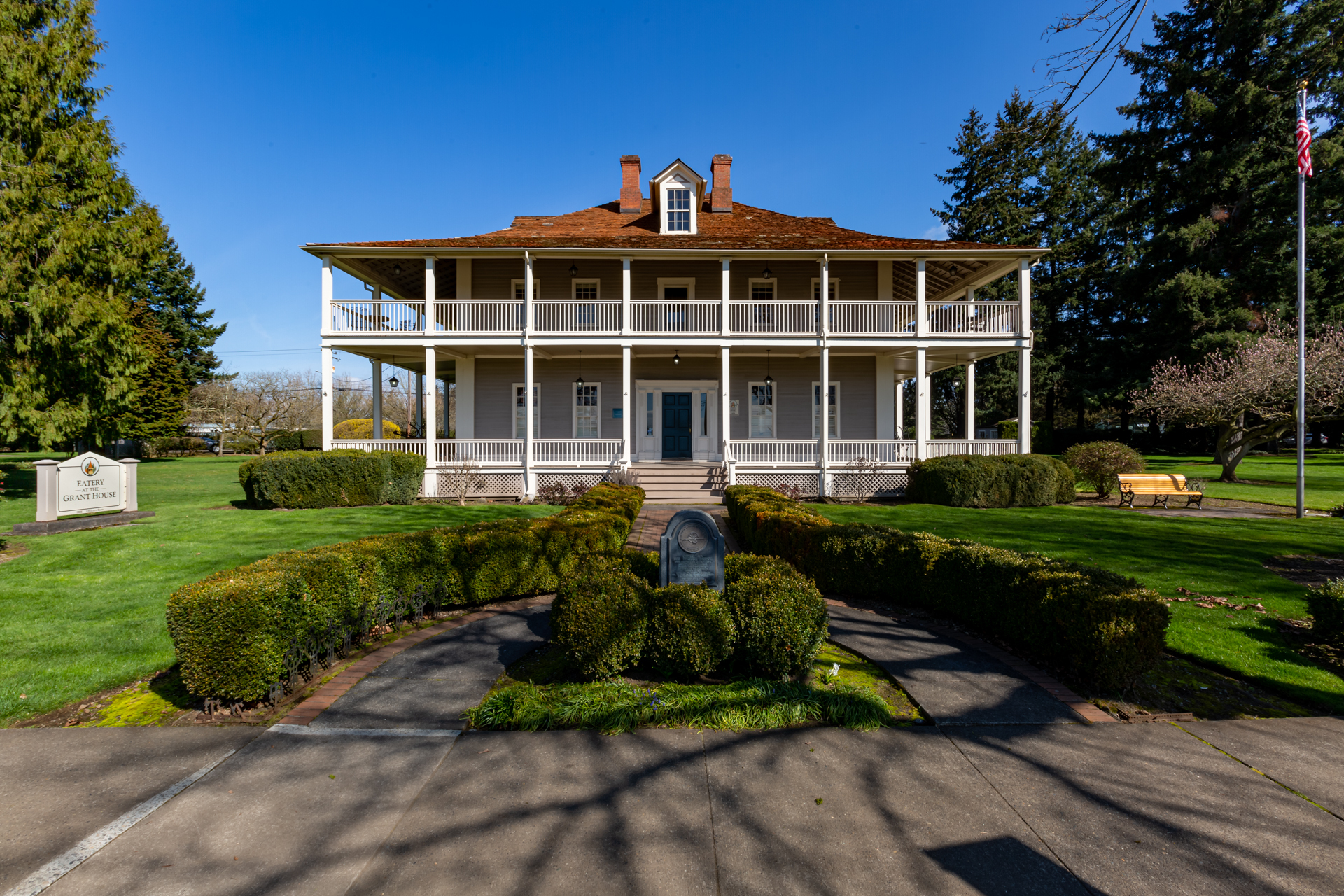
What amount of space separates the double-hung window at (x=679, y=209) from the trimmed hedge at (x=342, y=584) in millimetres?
13560

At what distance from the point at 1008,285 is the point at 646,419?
28.3 m

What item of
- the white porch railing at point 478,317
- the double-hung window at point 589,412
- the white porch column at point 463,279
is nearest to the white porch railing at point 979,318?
the double-hung window at point 589,412

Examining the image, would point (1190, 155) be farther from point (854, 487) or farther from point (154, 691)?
point (154, 691)

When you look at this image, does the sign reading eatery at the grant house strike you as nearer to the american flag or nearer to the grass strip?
the grass strip

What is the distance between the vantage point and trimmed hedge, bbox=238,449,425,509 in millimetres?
13141

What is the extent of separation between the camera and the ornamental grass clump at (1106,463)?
50.7 ft

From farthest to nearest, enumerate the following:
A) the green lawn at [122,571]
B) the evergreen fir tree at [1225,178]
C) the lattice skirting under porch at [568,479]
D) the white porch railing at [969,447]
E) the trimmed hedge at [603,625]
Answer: the evergreen fir tree at [1225,178], the white porch railing at [969,447], the lattice skirting under porch at [568,479], the green lawn at [122,571], the trimmed hedge at [603,625]

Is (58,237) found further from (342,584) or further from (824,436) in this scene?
(824,436)

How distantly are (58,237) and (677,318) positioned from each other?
1628cm

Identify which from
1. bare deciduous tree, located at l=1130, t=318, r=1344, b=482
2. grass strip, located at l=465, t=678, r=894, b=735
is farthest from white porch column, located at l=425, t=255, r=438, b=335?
bare deciduous tree, located at l=1130, t=318, r=1344, b=482

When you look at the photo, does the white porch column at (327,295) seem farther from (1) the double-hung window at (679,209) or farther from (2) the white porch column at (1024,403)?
(2) the white porch column at (1024,403)

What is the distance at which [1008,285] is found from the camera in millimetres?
34438

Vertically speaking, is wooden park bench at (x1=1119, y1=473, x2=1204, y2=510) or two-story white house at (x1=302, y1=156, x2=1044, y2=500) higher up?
two-story white house at (x1=302, y1=156, x2=1044, y2=500)

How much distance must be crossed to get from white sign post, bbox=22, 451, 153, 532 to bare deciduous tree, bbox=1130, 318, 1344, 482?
1143 inches
